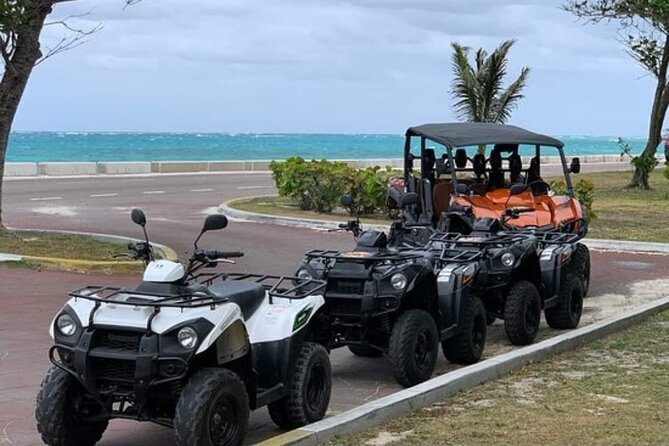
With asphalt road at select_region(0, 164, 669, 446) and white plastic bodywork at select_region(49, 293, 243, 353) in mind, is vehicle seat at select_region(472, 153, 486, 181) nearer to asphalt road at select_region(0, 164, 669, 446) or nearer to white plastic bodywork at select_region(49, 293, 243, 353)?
asphalt road at select_region(0, 164, 669, 446)

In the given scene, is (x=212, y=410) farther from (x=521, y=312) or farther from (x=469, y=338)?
(x=521, y=312)

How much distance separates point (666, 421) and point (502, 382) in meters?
1.57

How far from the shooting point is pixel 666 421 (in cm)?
701

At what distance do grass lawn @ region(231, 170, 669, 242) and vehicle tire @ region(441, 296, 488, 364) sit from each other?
10666 millimetres

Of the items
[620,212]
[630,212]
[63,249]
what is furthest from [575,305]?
[630,212]

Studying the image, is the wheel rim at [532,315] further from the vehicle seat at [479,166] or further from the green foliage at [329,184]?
the green foliage at [329,184]

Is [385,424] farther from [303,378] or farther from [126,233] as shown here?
[126,233]

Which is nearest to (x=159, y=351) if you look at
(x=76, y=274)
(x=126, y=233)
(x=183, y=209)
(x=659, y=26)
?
(x=76, y=274)

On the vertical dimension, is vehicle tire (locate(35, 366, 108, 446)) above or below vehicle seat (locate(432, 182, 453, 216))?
below

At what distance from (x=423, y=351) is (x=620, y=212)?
17781mm

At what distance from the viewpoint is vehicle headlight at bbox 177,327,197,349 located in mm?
5801

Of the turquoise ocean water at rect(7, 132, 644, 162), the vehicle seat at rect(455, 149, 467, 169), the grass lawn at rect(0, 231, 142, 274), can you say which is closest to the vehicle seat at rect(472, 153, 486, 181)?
the vehicle seat at rect(455, 149, 467, 169)

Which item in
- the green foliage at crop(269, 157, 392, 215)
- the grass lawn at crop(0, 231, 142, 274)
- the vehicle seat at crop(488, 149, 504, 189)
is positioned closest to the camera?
the vehicle seat at crop(488, 149, 504, 189)

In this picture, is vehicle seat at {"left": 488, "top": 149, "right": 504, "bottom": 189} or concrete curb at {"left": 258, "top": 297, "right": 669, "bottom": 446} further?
vehicle seat at {"left": 488, "top": 149, "right": 504, "bottom": 189}
